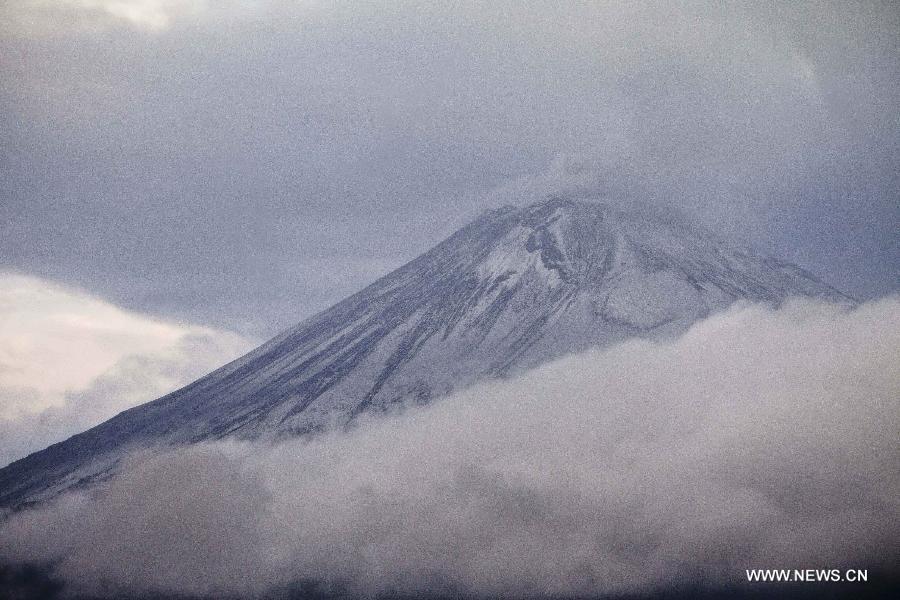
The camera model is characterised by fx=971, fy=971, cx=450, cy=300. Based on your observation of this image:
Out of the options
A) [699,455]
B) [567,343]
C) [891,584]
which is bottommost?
[891,584]

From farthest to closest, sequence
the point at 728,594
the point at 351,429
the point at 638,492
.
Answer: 1. the point at 351,429
2. the point at 638,492
3. the point at 728,594

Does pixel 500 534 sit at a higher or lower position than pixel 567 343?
lower

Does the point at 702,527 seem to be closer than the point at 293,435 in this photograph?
Yes

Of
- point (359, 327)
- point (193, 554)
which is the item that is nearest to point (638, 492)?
point (193, 554)

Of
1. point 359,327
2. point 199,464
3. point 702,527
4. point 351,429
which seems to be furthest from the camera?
point 359,327

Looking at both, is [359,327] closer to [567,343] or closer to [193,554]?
[567,343]

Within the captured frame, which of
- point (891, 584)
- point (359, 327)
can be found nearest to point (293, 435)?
point (359, 327)

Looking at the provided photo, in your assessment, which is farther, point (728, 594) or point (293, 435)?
point (293, 435)

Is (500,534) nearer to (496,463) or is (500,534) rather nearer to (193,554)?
(496,463)

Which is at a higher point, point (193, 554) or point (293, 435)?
point (293, 435)
